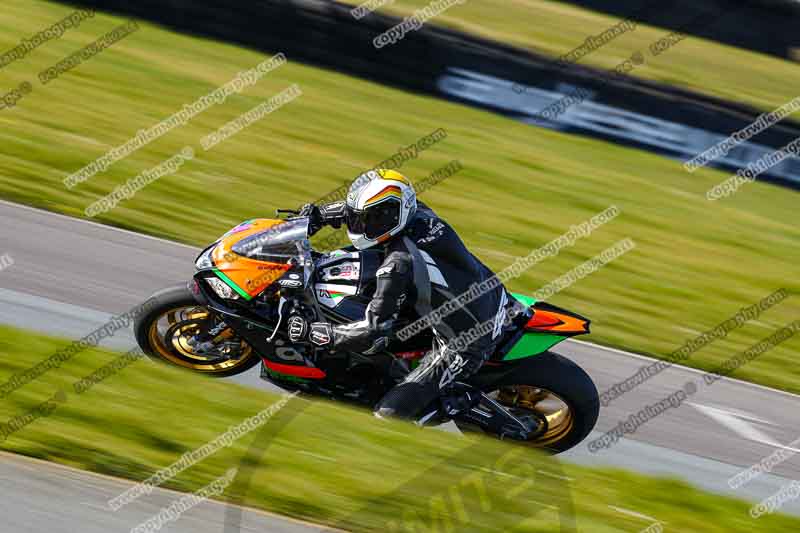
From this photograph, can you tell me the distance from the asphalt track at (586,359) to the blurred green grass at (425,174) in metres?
0.51

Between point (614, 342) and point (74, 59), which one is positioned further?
point (74, 59)

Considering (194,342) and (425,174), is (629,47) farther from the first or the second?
(194,342)

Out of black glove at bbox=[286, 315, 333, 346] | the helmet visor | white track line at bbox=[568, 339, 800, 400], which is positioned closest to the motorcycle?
black glove at bbox=[286, 315, 333, 346]

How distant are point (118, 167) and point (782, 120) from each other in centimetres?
1255

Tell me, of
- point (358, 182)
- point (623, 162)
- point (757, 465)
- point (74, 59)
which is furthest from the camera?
point (623, 162)

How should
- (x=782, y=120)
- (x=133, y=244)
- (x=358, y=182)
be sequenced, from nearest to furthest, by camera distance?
(x=358, y=182), (x=133, y=244), (x=782, y=120)

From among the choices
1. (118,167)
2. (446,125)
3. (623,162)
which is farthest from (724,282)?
(118,167)

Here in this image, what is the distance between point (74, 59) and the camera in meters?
15.3

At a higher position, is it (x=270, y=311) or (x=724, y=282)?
(x=270, y=311)

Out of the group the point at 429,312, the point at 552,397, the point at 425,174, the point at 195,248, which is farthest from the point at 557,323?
the point at 425,174

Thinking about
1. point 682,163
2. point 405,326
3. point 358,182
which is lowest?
point 682,163

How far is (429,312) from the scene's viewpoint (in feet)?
23.3

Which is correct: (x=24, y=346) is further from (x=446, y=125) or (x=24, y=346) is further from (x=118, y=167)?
(x=446, y=125)

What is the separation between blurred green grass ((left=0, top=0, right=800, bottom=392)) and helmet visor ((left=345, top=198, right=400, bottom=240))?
4201 millimetres
